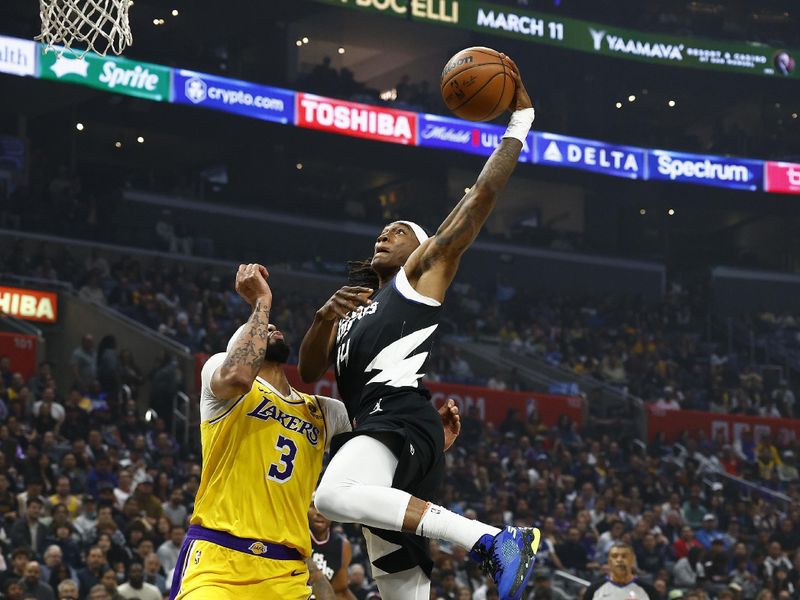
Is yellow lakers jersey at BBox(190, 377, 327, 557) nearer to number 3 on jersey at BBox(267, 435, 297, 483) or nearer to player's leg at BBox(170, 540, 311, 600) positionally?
number 3 on jersey at BBox(267, 435, 297, 483)

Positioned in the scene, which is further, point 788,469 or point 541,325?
point 541,325

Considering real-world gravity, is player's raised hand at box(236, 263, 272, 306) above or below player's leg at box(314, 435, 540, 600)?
above

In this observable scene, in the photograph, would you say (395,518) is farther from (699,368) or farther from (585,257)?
(585,257)

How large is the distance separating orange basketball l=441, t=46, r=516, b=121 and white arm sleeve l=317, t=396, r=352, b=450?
1.51 m

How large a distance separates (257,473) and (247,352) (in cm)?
60

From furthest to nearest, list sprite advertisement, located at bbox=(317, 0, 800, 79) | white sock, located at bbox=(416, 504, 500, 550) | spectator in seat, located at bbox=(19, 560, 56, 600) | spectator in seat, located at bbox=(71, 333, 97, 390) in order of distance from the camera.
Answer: sprite advertisement, located at bbox=(317, 0, 800, 79) < spectator in seat, located at bbox=(71, 333, 97, 390) < spectator in seat, located at bbox=(19, 560, 56, 600) < white sock, located at bbox=(416, 504, 500, 550)

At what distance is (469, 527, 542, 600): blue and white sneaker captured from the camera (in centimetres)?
498

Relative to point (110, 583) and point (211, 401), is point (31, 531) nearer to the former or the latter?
point (110, 583)

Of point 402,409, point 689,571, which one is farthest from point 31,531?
point 689,571

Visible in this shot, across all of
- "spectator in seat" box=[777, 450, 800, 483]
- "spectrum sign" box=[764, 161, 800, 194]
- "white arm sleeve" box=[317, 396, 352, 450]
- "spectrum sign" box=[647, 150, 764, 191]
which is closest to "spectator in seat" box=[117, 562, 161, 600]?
"white arm sleeve" box=[317, 396, 352, 450]

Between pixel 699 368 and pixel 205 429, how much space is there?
26845 millimetres

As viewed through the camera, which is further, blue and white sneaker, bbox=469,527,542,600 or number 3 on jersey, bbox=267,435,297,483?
number 3 on jersey, bbox=267,435,297,483

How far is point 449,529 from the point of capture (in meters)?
5.11

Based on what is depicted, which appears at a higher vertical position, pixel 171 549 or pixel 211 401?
pixel 211 401
